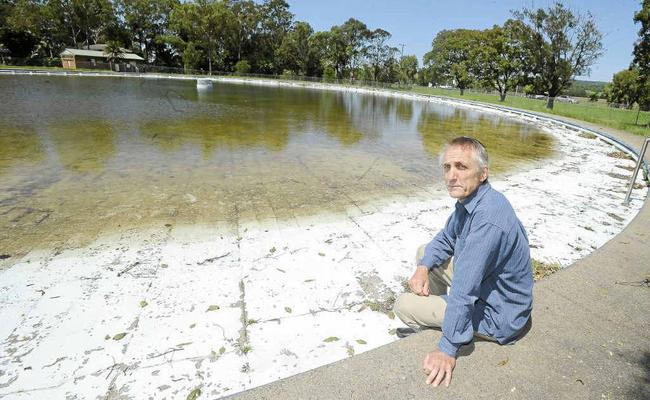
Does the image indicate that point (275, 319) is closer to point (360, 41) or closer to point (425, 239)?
point (425, 239)

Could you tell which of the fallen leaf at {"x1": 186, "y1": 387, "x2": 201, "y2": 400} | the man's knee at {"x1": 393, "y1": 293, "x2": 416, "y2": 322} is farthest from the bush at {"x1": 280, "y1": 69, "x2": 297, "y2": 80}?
the fallen leaf at {"x1": 186, "y1": 387, "x2": 201, "y2": 400}

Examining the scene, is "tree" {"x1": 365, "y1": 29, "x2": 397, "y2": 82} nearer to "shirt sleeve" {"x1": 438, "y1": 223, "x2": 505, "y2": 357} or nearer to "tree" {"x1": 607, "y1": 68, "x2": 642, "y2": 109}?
"tree" {"x1": 607, "y1": 68, "x2": 642, "y2": 109}

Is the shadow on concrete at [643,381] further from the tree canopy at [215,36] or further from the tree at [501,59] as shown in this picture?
the tree canopy at [215,36]

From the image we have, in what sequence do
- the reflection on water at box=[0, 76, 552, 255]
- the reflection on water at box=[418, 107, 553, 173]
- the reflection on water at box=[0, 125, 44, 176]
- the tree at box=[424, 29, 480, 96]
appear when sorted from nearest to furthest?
1. the reflection on water at box=[0, 76, 552, 255]
2. the reflection on water at box=[0, 125, 44, 176]
3. the reflection on water at box=[418, 107, 553, 173]
4. the tree at box=[424, 29, 480, 96]

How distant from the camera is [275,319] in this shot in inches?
138

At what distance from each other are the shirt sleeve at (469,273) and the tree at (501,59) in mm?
46074

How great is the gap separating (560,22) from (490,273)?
116 feet

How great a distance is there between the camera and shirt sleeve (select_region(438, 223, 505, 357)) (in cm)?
199

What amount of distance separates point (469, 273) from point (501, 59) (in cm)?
4922

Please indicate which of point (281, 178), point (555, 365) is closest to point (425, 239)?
point (555, 365)

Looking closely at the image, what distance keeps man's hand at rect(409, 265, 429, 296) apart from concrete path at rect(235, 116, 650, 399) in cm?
31

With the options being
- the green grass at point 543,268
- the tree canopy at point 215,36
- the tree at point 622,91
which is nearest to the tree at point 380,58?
the tree canopy at point 215,36

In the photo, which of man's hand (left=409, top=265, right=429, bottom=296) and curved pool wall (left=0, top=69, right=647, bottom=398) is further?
curved pool wall (left=0, top=69, right=647, bottom=398)

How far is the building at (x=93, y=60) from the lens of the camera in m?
59.0
